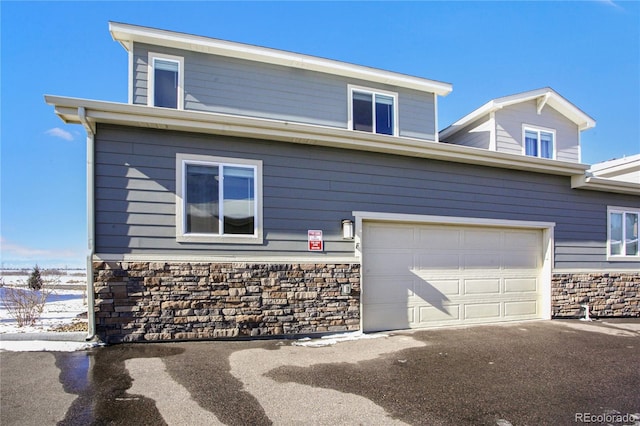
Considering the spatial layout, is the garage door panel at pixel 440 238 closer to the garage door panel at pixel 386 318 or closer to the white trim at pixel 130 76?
the garage door panel at pixel 386 318

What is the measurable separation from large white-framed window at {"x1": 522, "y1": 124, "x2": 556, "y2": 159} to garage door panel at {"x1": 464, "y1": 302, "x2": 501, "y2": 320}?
5132 mm

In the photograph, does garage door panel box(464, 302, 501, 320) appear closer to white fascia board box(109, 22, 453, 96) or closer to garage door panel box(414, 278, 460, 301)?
garage door panel box(414, 278, 460, 301)

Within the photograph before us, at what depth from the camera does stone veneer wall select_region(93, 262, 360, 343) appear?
4828 mm

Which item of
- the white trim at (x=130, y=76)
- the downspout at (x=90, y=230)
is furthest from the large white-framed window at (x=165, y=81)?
the downspout at (x=90, y=230)

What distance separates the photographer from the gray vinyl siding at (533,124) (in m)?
9.27

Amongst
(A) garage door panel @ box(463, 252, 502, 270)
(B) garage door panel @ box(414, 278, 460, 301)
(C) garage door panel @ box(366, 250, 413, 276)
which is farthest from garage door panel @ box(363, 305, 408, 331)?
(A) garage door panel @ box(463, 252, 502, 270)

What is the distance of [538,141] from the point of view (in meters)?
9.76

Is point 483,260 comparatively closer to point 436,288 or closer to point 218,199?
point 436,288

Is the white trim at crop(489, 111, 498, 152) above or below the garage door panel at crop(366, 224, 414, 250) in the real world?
above

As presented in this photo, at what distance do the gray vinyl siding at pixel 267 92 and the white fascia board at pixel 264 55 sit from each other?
0.41 ft

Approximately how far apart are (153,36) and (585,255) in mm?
10837

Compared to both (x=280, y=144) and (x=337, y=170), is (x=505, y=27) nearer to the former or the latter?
(x=337, y=170)

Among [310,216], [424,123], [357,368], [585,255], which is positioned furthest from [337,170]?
[585,255]

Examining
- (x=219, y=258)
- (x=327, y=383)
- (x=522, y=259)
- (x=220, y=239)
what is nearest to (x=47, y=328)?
(x=219, y=258)
